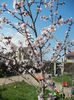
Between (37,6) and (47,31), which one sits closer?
(47,31)

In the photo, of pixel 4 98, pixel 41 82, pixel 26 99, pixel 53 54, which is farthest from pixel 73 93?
pixel 41 82

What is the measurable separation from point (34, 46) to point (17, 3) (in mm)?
800

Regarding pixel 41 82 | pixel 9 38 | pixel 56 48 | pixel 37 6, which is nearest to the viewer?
pixel 41 82

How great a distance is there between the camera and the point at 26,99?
4.63 meters

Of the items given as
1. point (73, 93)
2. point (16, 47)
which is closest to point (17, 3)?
point (16, 47)

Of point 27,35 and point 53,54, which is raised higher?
point 27,35

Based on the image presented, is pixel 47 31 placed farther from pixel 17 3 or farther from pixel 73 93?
pixel 73 93

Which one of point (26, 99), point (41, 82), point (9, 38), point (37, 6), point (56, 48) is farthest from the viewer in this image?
point (26, 99)

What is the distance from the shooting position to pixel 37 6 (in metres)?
2.43

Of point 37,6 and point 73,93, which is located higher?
point 37,6

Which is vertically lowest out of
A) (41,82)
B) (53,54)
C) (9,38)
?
(41,82)

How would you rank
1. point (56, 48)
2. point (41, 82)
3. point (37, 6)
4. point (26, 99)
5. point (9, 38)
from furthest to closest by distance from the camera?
point (26, 99) < point (56, 48) < point (37, 6) < point (9, 38) < point (41, 82)

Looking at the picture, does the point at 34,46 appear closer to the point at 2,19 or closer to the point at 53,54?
the point at 53,54

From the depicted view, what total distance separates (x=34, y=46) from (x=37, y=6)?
738mm
